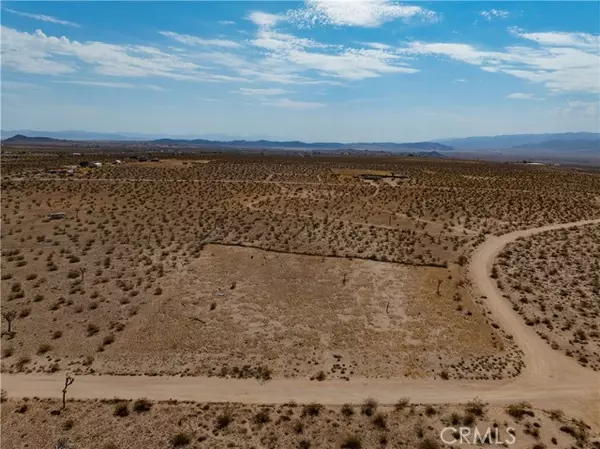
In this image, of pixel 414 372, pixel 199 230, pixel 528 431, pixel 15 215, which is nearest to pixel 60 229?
pixel 15 215

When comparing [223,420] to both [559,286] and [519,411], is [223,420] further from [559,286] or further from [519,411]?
[559,286]

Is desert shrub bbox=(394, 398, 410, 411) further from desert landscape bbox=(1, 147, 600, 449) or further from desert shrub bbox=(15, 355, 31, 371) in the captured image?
desert shrub bbox=(15, 355, 31, 371)

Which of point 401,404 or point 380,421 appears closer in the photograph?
point 380,421

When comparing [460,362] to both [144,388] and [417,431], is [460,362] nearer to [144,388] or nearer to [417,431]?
[417,431]

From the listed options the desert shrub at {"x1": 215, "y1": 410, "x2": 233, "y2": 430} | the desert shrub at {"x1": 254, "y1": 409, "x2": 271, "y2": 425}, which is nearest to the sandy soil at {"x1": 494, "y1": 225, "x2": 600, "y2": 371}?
the desert shrub at {"x1": 254, "y1": 409, "x2": 271, "y2": 425}

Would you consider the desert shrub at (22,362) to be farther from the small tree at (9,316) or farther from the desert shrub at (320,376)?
the desert shrub at (320,376)

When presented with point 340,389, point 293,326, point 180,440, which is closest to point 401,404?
point 340,389

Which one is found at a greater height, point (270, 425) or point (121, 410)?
point (121, 410)
